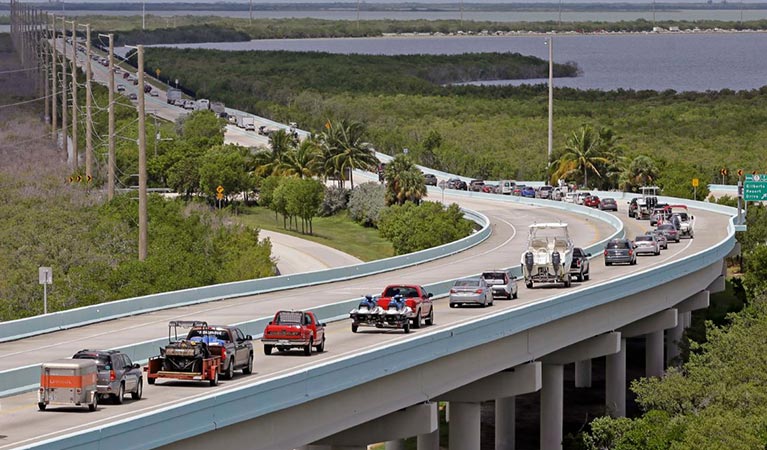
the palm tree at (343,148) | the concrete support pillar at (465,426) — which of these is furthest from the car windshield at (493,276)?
the palm tree at (343,148)

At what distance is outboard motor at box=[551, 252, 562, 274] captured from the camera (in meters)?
57.4

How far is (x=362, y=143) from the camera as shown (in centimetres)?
14025

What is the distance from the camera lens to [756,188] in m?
91.6

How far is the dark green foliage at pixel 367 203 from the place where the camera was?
417 feet

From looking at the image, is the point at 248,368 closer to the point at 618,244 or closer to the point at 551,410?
the point at 551,410

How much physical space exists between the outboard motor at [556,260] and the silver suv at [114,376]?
94.0ft

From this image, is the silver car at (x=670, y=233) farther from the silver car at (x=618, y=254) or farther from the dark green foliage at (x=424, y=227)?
the dark green foliage at (x=424, y=227)

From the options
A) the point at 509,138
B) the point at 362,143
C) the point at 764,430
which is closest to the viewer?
the point at 764,430

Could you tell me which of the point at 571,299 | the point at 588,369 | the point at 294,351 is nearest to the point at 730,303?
the point at 588,369

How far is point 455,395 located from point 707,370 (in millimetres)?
11596

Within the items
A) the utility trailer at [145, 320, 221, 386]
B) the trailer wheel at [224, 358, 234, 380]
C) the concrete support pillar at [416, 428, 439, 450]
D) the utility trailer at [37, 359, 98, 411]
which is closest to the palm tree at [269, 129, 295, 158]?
the concrete support pillar at [416, 428, 439, 450]

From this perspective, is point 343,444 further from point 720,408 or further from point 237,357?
point 720,408

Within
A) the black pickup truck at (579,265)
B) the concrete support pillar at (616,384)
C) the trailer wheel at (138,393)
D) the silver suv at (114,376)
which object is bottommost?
the concrete support pillar at (616,384)

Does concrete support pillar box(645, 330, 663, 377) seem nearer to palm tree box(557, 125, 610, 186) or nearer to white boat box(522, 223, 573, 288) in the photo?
white boat box(522, 223, 573, 288)
